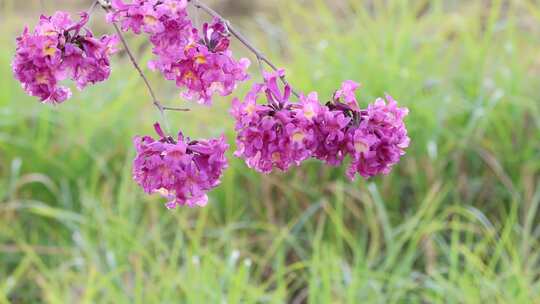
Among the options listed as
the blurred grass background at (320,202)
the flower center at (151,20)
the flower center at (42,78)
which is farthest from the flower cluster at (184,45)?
the blurred grass background at (320,202)

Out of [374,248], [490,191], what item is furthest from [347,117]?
[490,191]

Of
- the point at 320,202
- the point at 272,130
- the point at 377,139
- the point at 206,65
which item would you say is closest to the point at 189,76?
the point at 206,65

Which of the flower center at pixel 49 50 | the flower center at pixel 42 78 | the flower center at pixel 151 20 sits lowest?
the flower center at pixel 42 78

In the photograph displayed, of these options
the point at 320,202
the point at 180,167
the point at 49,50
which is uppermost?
the point at 320,202

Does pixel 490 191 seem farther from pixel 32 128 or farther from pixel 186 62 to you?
pixel 186 62

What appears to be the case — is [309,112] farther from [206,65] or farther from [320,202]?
[320,202]

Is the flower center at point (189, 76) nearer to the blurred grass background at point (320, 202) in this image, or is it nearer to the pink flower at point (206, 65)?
the pink flower at point (206, 65)

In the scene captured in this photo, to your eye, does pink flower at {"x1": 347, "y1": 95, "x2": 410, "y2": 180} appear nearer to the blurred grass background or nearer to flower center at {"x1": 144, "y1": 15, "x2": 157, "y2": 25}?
flower center at {"x1": 144, "y1": 15, "x2": 157, "y2": 25}

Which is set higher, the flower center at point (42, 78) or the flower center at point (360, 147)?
the flower center at point (42, 78)
